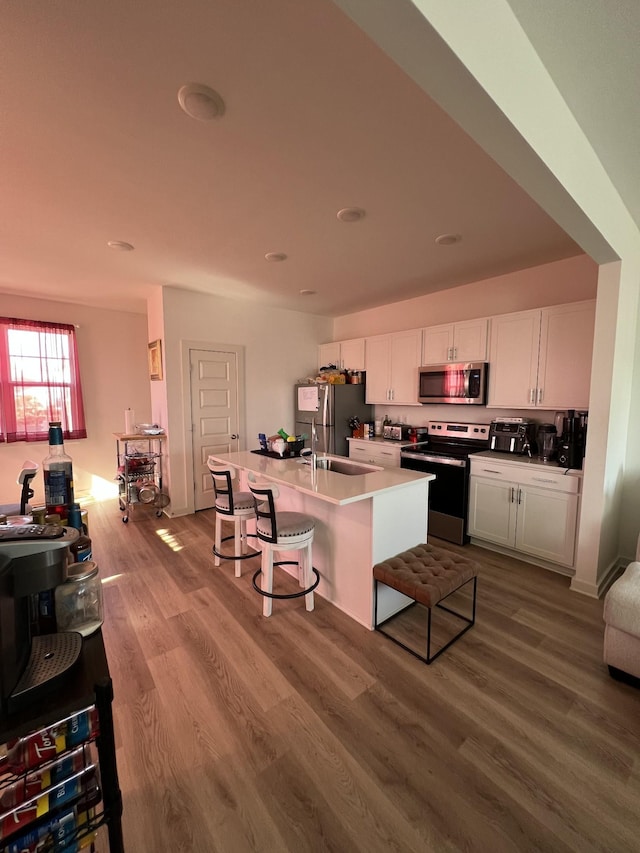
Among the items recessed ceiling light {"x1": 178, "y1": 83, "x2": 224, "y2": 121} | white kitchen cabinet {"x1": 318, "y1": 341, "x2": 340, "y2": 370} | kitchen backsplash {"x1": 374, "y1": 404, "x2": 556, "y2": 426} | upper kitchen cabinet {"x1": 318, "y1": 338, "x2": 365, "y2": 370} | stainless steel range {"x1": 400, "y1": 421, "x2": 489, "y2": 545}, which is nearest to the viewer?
recessed ceiling light {"x1": 178, "y1": 83, "x2": 224, "y2": 121}

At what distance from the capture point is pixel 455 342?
382 cm

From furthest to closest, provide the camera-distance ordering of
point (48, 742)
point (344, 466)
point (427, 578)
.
A: point (344, 466), point (427, 578), point (48, 742)

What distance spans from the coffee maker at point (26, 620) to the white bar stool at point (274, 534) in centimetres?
139

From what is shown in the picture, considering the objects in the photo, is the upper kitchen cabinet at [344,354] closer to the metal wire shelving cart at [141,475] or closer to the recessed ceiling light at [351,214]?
the recessed ceiling light at [351,214]

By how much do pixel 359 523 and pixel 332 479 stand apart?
0.34m

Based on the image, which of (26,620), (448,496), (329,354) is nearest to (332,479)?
(448,496)

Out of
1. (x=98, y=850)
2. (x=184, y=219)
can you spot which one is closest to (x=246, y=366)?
(x=184, y=219)

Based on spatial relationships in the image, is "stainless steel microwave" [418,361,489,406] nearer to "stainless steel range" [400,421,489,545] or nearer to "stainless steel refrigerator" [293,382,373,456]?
"stainless steel range" [400,421,489,545]

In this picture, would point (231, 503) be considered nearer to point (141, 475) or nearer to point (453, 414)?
point (141, 475)

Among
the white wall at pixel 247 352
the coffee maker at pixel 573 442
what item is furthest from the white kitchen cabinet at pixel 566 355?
the white wall at pixel 247 352

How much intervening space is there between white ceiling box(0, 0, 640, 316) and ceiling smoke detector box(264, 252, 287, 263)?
75mm

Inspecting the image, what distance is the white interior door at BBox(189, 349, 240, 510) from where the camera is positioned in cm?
444

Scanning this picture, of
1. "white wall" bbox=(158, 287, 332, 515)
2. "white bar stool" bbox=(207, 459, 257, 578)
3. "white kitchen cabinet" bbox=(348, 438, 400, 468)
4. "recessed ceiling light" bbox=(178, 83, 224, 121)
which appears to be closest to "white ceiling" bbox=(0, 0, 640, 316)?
"recessed ceiling light" bbox=(178, 83, 224, 121)

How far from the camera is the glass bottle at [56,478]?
1303 mm
